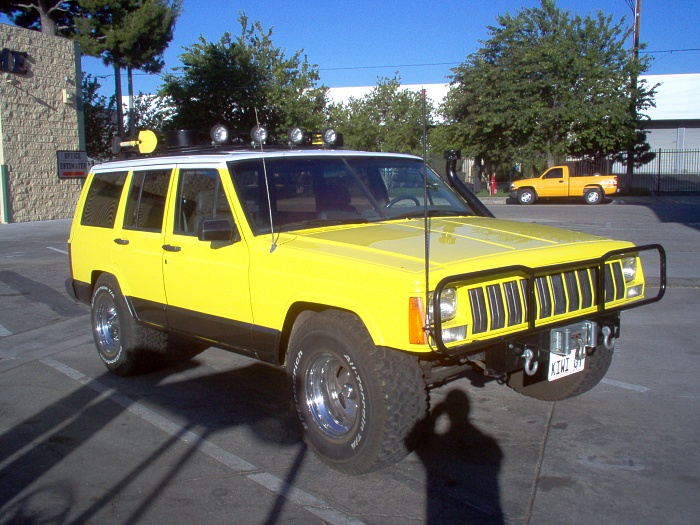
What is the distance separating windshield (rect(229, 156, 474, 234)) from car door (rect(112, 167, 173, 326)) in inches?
39.7

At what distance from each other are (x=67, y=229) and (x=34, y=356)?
16152 mm

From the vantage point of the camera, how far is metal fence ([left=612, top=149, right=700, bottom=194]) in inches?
1502

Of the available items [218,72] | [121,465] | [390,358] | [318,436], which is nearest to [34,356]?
[121,465]

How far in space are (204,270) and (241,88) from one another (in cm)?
2792

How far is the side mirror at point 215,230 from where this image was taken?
451cm

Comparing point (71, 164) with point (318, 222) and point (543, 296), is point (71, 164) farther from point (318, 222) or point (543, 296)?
point (543, 296)

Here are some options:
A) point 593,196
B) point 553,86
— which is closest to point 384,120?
point 553,86

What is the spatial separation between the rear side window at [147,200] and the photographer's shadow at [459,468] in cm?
262

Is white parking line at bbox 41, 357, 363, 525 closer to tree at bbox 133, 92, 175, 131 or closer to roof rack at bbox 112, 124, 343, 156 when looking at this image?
roof rack at bbox 112, 124, 343, 156

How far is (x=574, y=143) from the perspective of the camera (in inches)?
1344

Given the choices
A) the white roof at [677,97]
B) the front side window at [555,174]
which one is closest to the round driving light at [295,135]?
the front side window at [555,174]

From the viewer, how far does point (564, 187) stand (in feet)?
101

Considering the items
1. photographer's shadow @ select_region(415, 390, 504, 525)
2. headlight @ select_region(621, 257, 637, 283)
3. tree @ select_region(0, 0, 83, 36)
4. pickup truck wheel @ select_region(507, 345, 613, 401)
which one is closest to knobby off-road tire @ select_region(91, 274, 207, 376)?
photographer's shadow @ select_region(415, 390, 504, 525)

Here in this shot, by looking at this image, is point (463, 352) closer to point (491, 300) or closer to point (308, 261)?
point (491, 300)
